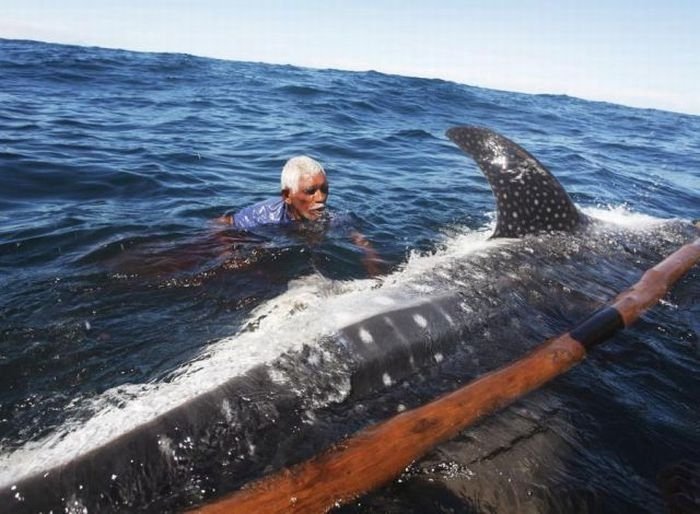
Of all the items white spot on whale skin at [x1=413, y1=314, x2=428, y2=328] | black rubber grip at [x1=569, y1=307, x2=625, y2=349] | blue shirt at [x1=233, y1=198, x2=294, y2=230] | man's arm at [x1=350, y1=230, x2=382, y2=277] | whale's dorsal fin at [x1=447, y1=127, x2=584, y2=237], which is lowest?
man's arm at [x1=350, y1=230, x2=382, y2=277]

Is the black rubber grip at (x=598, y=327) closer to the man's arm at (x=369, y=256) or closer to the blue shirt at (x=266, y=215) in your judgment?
the man's arm at (x=369, y=256)

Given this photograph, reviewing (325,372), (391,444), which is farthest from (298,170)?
(391,444)

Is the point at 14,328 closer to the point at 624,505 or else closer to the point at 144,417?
the point at 144,417

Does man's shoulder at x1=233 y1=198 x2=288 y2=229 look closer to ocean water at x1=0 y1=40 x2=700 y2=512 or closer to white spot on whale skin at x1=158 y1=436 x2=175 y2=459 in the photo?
ocean water at x1=0 y1=40 x2=700 y2=512

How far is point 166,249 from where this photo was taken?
5355 mm

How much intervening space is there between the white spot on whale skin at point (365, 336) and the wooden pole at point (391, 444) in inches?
22.6

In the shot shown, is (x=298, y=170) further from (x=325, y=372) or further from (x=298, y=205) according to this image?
(x=325, y=372)

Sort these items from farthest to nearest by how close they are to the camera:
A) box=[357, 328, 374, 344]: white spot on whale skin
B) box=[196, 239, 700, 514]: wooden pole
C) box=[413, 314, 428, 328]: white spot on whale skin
Result: box=[413, 314, 428, 328]: white spot on whale skin
box=[357, 328, 374, 344]: white spot on whale skin
box=[196, 239, 700, 514]: wooden pole

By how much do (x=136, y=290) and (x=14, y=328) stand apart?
0.94 m

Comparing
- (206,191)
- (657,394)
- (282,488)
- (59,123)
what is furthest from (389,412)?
(59,123)

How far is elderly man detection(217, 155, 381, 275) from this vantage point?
536 centimetres

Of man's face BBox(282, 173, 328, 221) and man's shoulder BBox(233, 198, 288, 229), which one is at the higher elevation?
man's face BBox(282, 173, 328, 221)

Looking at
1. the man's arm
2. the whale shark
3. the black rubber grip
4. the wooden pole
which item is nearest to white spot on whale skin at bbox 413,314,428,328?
the whale shark

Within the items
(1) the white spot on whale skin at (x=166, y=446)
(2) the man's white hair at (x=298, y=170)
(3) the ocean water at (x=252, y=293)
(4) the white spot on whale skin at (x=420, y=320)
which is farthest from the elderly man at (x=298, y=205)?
(1) the white spot on whale skin at (x=166, y=446)
